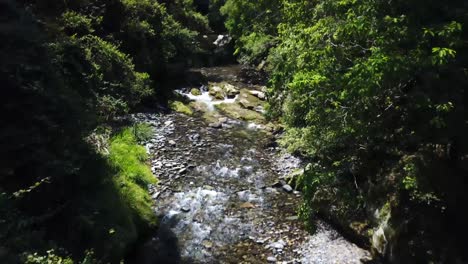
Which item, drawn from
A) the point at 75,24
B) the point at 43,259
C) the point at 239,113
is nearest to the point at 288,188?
the point at 239,113

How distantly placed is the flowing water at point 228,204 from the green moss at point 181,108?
77.8 inches

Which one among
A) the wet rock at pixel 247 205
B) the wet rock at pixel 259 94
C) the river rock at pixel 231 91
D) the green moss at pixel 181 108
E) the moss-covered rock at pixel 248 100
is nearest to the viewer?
the wet rock at pixel 247 205

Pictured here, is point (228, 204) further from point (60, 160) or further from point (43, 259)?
point (43, 259)

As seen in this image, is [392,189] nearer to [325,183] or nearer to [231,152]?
[325,183]

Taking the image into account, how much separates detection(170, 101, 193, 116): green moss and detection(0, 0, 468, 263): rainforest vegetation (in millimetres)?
7063

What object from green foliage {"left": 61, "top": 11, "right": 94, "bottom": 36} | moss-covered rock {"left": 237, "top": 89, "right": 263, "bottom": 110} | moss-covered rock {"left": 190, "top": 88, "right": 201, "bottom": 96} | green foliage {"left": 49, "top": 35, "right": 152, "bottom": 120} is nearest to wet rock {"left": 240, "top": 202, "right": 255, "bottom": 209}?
green foliage {"left": 49, "top": 35, "right": 152, "bottom": 120}

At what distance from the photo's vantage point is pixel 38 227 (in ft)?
22.6

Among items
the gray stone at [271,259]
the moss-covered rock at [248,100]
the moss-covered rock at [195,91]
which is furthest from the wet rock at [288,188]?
the moss-covered rock at [195,91]

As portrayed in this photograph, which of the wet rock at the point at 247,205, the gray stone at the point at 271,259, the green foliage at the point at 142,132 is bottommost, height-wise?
the gray stone at the point at 271,259

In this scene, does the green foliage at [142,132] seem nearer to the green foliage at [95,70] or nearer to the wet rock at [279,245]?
the green foliage at [95,70]

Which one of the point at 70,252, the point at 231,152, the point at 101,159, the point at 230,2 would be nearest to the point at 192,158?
the point at 231,152

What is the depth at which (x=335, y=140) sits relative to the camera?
8531 millimetres

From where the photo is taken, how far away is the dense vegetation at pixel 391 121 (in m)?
6.32

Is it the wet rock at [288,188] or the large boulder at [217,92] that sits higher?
the large boulder at [217,92]
